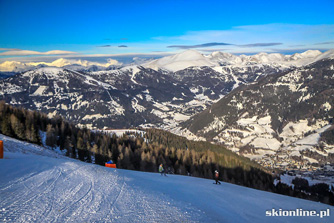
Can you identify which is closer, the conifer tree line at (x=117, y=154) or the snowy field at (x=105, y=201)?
the snowy field at (x=105, y=201)

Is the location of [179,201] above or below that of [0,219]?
below

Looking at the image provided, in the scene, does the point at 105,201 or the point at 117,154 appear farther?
the point at 117,154

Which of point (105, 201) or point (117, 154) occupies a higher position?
point (105, 201)

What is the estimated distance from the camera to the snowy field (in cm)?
2061

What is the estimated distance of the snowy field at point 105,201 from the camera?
20.6 metres

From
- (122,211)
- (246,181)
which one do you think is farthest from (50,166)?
(246,181)

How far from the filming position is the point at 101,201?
23625 mm

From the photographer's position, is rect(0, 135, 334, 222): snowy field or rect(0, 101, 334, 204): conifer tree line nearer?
rect(0, 135, 334, 222): snowy field

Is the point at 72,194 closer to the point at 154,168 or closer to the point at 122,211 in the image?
the point at 122,211

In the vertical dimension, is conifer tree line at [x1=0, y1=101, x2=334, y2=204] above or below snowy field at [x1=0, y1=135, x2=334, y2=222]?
below

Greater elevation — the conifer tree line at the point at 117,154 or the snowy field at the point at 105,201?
the snowy field at the point at 105,201

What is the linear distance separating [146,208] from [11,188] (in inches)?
520

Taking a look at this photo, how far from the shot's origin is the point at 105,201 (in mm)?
23734


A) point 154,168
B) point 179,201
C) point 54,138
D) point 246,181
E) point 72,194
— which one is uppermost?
point 72,194
